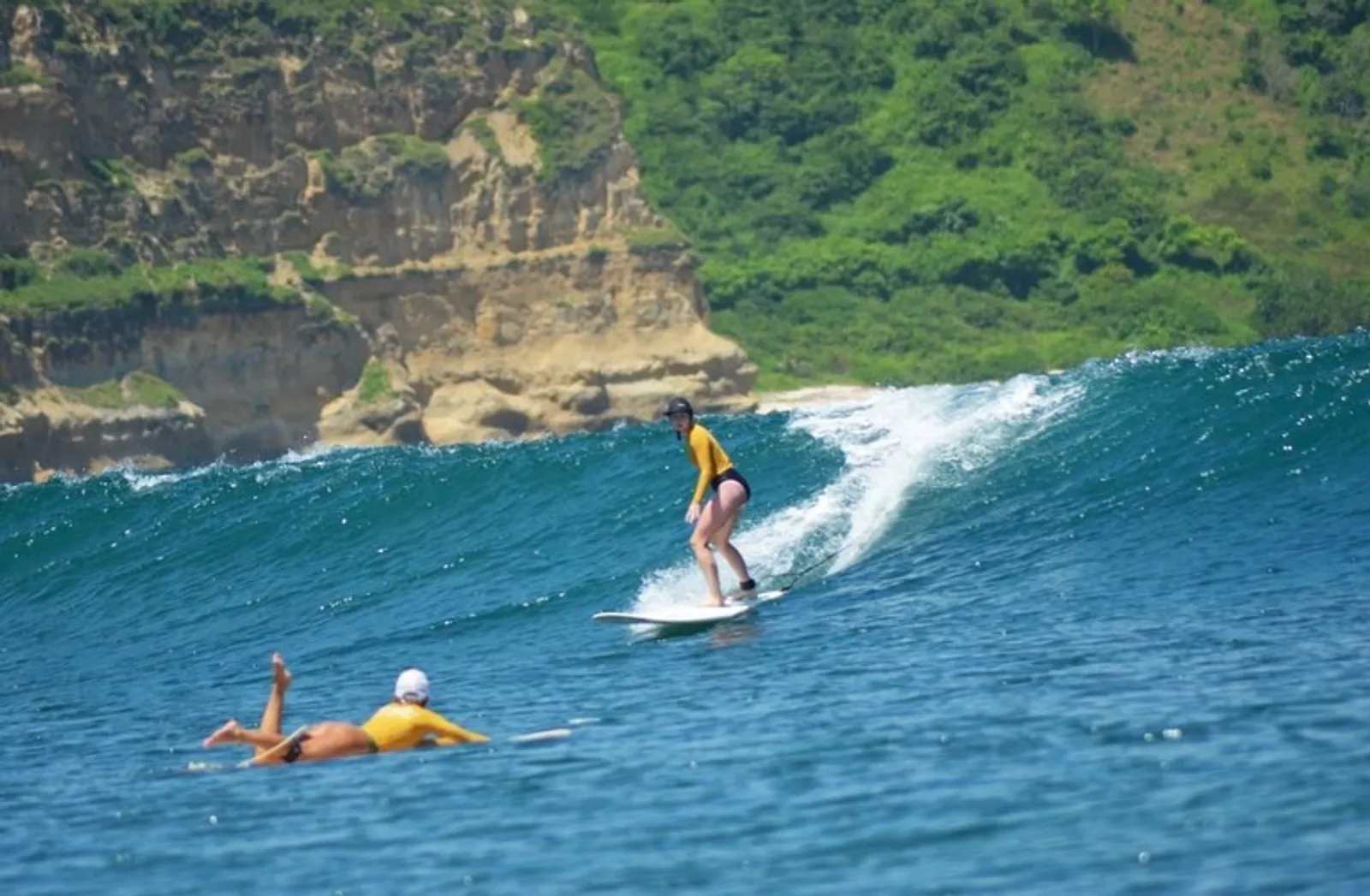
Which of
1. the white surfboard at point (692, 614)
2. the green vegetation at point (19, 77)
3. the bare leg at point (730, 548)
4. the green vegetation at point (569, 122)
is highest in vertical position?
the green vegetation at point (19, 77)

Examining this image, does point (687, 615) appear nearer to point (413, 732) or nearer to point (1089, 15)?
point (413, 732)

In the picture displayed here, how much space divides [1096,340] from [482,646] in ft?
201

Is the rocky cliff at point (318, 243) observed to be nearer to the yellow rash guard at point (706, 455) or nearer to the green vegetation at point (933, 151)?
the green vegetation at point (933, 151)

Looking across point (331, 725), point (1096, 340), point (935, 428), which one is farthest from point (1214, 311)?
point (331, 725)

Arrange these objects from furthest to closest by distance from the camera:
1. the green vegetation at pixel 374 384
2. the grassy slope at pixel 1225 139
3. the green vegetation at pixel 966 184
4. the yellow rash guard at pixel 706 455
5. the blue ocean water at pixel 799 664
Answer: the grassy slope at pixel 1225 139
the green vegetation at pixel 966 184
the green vegetation at pixel 374 384
the yellow rash guard at pixel 706 455
the blue ocean water at pixel 799 664

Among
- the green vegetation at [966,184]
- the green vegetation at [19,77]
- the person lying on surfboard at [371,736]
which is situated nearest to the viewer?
the person lying on surfboard at [371,736]

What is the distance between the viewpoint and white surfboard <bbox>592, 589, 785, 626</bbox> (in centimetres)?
1936

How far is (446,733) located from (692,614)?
443 cm

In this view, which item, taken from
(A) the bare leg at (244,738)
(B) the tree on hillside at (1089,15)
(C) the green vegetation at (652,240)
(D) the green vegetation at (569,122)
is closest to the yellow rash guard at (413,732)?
(A) the bare leg at (244,738)

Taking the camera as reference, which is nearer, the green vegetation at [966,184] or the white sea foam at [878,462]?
the white sea foam at [878,462]

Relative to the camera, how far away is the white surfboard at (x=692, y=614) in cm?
1936

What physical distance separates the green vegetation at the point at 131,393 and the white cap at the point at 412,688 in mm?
47320

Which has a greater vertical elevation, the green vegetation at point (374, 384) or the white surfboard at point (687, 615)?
the white surfboard at point (687, 615)

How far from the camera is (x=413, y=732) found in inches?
598
